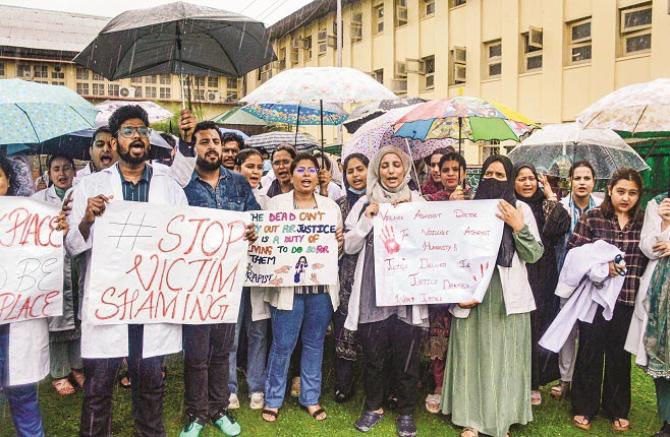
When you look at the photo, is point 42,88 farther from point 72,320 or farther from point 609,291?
point 609,291

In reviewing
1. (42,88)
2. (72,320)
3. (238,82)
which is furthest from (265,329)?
(238,82)

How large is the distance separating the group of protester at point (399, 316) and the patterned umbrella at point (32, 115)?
233mm

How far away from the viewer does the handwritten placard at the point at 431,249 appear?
13.7 ft

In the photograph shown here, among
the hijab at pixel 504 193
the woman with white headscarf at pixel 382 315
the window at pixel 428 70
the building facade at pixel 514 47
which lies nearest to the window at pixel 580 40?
the building facade at pixel 514 47

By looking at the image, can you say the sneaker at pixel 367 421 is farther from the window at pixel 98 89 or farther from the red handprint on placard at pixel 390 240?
the window at pixel 98 89

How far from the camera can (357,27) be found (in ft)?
83.0

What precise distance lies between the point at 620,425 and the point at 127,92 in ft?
105

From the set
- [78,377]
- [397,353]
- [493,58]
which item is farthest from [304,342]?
[493,58]

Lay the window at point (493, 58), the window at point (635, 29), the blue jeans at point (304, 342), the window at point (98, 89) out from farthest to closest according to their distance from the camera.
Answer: the window at point (98, 89)
the window at point (493, 58)
the window at point (635, 29)
the blue jeans at point (304, 342)

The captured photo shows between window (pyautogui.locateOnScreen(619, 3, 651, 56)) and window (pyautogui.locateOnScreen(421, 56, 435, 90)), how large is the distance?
745cm

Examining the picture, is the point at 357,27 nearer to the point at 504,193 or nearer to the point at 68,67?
the point at 68,67

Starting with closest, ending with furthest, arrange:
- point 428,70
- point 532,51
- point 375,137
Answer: point 375,137
point 532,51
point 428,70

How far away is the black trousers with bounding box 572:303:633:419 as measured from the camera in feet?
14.2

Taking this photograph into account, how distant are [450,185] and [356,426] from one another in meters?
2.23
